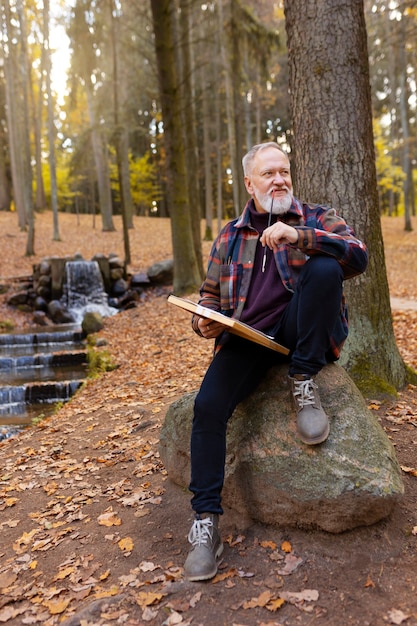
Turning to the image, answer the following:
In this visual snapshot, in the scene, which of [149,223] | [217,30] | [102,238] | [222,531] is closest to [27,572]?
[222,531]

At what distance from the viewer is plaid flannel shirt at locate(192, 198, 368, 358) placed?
101 inches

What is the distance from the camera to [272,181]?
2.79 m

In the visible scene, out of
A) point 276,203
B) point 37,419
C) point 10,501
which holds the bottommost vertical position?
point 37,419

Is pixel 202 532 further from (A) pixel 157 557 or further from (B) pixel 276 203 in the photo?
(B) pixel 276 203

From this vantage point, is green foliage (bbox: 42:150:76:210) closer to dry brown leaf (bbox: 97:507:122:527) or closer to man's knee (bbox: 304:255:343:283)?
dry brown leaf (bbox: 97:507:122:527)

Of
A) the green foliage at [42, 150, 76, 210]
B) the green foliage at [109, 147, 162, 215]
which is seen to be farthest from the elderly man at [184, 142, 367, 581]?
the green foliage at [42, 150, 76, 210]

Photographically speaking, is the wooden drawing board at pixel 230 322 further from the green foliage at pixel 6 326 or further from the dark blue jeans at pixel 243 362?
the green foliage at pixel 6 326

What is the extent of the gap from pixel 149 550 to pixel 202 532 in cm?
46

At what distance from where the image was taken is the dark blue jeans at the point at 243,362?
250 centimetres

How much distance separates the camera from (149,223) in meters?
26.5

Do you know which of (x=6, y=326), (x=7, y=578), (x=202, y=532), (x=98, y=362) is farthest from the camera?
(x=6, y=326)

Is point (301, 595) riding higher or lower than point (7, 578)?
higher

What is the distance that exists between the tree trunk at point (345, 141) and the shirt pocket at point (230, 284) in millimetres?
1586

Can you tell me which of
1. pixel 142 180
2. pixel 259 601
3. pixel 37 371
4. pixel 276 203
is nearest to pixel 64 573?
pixel 259 601
